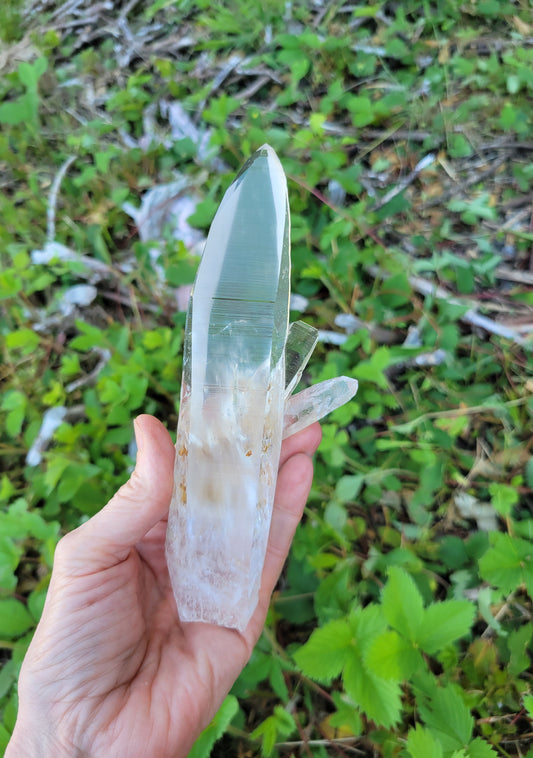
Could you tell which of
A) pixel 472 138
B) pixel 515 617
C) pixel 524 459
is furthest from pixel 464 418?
pixel 472 138

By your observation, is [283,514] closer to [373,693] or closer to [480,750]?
[373,693]

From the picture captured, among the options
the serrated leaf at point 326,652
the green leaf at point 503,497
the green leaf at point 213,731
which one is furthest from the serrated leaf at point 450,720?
the green leaf at point 503,497

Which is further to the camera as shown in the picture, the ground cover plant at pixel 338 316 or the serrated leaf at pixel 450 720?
the ground cover plant at pixel 338 316

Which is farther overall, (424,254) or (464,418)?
(424,254)

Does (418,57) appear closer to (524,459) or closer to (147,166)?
(147,166)

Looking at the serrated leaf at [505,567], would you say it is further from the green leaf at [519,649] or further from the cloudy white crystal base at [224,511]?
the cloudy white crystal base at [224,511]

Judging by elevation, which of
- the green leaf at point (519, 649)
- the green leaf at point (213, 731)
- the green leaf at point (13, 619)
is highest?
the green leaf at point (13, 619)

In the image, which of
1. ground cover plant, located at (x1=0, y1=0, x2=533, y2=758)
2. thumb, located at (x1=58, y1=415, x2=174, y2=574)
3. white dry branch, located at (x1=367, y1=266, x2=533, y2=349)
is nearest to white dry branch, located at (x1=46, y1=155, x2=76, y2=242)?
ground cover plant, located at (x1=0, y1=0, x2=533, y2=758)
